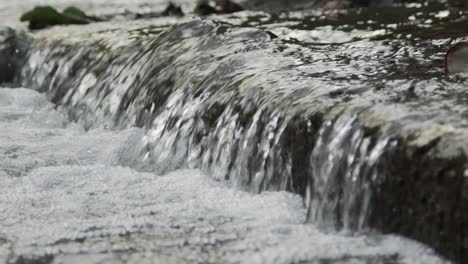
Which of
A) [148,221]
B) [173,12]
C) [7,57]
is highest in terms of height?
[173,12]

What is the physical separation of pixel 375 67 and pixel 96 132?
6.95ft

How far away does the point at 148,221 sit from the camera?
3.29m

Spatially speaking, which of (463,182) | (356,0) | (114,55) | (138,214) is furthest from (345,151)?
(356,0)

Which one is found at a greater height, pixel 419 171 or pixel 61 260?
pixel 419 171

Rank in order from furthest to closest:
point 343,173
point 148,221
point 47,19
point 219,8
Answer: point 219,8 < point 47,19 < point 148,221 < point 343,173

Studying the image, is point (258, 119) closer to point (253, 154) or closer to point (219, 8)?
point (253, 154)

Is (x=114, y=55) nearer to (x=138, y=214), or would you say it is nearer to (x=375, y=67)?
(x=375, y=67)

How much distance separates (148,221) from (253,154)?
0.66m

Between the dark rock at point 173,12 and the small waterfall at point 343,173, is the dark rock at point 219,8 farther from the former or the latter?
the small waterfall at point 343,173

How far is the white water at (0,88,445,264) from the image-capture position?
2.77 m

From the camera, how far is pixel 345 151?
308 cm

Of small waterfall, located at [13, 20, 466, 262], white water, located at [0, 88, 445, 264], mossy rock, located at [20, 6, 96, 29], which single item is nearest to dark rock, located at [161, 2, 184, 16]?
mossy rock, located at [20, 6, 96, 29]

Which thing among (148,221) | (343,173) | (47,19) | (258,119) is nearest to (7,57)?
(47,19)

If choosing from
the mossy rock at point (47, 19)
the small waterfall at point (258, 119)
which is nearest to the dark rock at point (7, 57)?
the mossy rock at point (47, 19)
